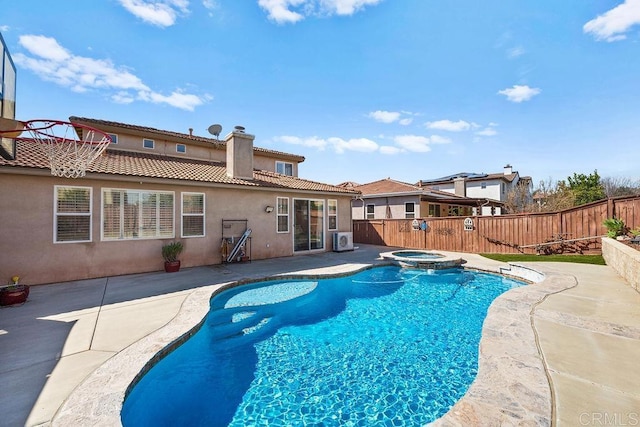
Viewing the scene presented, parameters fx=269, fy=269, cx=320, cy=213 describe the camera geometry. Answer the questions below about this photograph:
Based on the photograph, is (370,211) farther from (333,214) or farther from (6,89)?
(6,89)

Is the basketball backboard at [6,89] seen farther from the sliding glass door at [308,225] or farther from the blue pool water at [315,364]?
the sliding glass door at [308,225]

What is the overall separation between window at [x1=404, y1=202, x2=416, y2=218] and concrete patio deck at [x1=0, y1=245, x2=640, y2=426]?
10997 millimetres

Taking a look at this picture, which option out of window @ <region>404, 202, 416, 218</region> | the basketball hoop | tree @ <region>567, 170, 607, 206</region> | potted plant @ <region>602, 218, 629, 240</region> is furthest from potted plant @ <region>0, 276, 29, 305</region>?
tree @ <region>567, 170, 607, 206</region>

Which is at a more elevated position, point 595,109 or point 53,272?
point 595,109

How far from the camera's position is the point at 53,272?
7496 mm

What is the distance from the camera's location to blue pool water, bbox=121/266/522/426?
3150mm

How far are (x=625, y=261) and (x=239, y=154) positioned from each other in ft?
41.9

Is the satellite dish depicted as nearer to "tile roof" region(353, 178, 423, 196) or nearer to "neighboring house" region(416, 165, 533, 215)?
"tile roof" region(353, 178, 423, 196)

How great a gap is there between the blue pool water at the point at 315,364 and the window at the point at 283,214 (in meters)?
5.15

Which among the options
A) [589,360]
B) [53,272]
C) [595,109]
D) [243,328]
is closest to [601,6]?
[595,109]

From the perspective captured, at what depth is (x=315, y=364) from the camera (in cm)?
417

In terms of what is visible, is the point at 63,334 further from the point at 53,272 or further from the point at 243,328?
the point at 53,272

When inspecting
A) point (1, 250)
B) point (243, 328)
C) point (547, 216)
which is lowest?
point (243, 328)

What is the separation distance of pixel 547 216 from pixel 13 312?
695 inches
